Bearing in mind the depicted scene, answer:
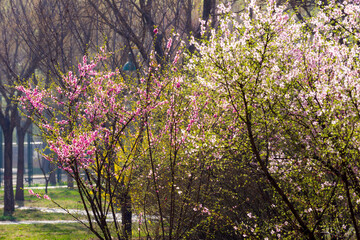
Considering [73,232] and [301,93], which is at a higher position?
[301,93]

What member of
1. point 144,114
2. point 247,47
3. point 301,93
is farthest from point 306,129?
point 144,114

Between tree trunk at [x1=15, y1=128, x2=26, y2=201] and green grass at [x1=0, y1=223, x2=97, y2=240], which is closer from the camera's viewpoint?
green grass at [x1=0, y1=223, x2=97, y2=240]

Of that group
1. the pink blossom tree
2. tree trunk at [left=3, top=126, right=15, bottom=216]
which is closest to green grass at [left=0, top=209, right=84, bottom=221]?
tree trunk at [left=3, top=126, right=15, bottom=216]

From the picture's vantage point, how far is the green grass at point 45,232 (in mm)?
11961

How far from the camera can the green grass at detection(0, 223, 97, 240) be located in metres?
12.0

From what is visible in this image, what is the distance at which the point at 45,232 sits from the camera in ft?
42.3

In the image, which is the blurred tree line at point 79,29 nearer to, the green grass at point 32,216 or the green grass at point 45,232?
the green grass at point 32,216

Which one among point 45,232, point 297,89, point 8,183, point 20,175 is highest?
point 297,89

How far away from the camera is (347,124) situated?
149 inches

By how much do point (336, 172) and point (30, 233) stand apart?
1063 centimetres

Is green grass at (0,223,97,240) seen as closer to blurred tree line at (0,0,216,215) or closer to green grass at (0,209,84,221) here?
green grass at (0,209,84,221)

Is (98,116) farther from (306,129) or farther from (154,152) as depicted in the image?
(306,129)

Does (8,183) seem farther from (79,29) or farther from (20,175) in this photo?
(79,29)

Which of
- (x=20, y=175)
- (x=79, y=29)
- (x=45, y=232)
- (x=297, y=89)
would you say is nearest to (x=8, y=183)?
(x=20, y=175)
